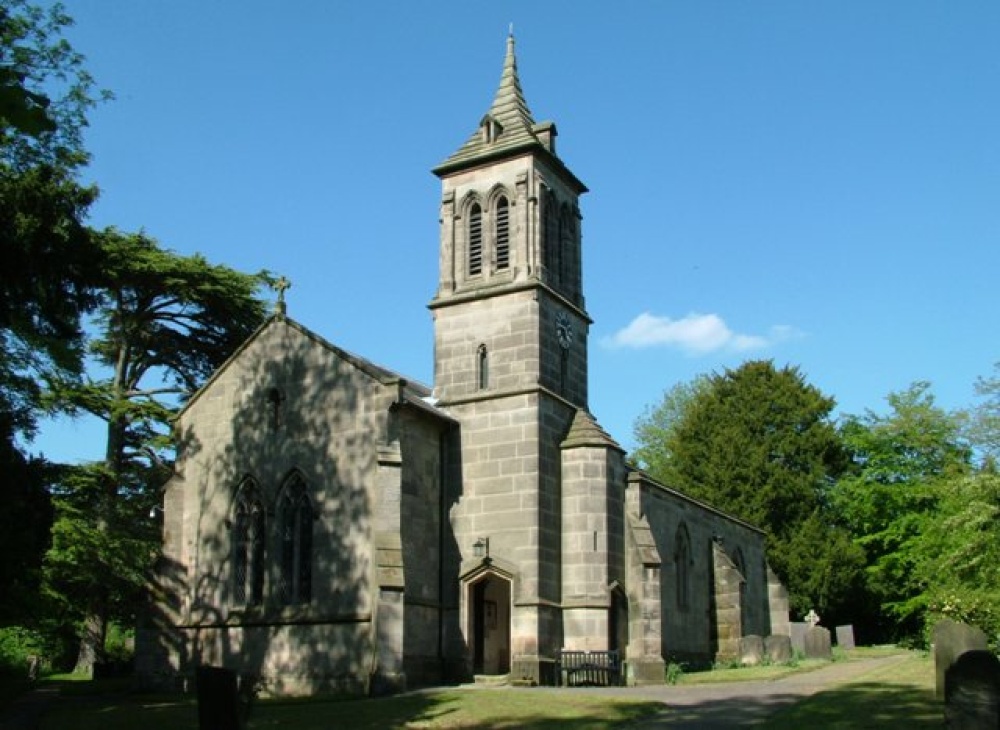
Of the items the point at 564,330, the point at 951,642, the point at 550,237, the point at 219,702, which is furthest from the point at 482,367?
the point at 219,702

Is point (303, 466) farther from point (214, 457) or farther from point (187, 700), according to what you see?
point (187, 700)

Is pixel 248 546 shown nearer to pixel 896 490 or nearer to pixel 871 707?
pixel 871 707

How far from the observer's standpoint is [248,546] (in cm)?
2755

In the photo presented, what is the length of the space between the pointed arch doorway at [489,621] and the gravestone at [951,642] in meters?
12.0

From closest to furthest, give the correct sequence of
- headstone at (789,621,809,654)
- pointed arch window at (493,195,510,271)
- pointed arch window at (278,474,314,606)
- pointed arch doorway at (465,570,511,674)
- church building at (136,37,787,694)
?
church building at (136,37,787,694) < pointed arch window at (278,474,314,606) < pointed arch doorway at (465,570,511,674) < pointed arch window at (493,195,510,271) < headstone at (789,621,809,654)

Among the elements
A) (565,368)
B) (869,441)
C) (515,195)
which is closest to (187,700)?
(565,368)

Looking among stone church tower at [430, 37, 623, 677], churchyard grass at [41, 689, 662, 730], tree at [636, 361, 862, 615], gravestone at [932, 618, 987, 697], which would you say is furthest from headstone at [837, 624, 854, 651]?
gravestone at [932, 618, 987, 697]

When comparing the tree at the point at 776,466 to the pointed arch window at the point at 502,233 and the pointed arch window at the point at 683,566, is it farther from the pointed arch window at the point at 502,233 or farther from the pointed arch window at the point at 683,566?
the pointed arch window at the point at 502,233

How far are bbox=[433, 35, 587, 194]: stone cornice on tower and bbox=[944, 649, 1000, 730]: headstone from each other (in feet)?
69.4

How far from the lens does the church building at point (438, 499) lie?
1006 inches

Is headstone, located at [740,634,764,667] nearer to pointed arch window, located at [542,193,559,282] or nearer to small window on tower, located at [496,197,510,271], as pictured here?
pointed arch window, located at [542,193,559,282]

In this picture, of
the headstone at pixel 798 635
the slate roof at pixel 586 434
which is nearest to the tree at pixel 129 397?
the slate roof at pixel 586 434

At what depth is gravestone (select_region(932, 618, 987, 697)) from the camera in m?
17.1

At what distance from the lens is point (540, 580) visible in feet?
88.3
